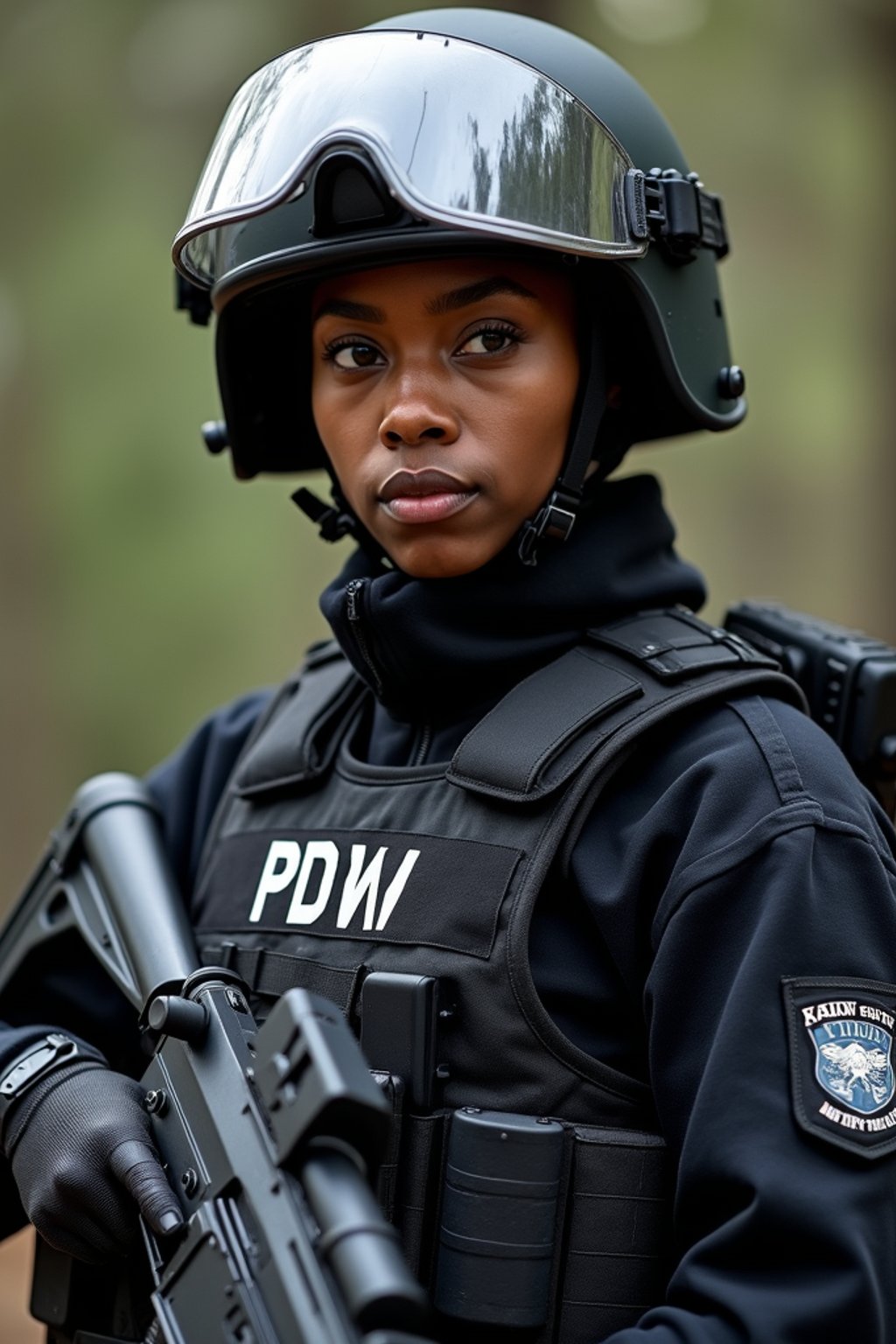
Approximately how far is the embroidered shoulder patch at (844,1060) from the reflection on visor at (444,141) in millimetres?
944

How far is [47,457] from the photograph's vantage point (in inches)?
226

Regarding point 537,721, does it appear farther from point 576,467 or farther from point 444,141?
point 444,141

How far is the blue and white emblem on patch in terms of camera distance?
5.03ft

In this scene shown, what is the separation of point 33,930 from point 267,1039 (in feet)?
3.56

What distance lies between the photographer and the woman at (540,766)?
1.55 meters

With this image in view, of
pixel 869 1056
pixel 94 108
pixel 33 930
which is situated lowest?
pixel 33 930

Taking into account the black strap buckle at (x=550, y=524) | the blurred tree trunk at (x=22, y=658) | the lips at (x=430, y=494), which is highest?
the lips at (x=430, y=494)

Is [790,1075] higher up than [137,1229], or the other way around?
[790,1075]

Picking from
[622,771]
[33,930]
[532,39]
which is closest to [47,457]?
[33,930]

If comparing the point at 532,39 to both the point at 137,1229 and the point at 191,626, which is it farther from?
the point at 191,626

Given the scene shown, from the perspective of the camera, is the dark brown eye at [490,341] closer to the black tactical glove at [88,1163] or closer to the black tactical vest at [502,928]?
the black tactical vest at [502,928]

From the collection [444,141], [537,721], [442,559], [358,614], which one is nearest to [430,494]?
[442,559]

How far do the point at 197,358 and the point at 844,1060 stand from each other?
15.5 ft

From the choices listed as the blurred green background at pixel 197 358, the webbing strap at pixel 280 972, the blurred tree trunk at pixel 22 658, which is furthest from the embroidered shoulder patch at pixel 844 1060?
the blurred tree trunk at pixel 22 658
